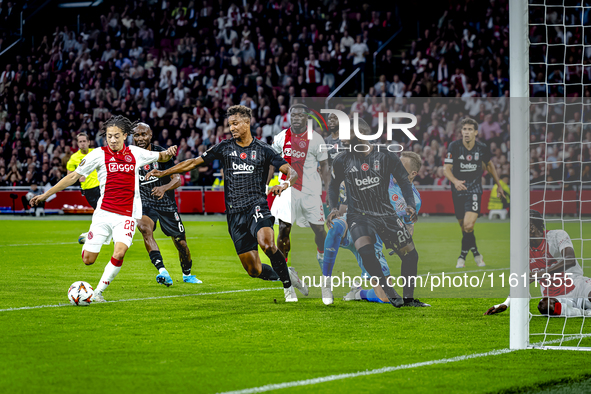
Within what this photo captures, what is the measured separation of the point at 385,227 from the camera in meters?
7.93

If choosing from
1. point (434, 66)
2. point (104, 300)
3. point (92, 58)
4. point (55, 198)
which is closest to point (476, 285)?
point (104, 300)

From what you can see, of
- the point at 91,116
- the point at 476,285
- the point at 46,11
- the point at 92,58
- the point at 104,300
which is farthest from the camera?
the point at 46,11

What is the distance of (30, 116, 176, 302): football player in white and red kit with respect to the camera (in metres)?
8.10

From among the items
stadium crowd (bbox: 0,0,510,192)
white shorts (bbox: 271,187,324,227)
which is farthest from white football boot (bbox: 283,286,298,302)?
stadium crowd (bbox: 0,0,510,192)

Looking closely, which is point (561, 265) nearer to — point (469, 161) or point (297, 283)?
point (297, 283)

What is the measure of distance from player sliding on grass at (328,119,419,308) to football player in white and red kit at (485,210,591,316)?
3.51 feet

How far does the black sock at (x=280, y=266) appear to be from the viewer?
7.96m

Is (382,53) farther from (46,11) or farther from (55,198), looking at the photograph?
(46,11)

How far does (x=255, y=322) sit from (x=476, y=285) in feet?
12.3

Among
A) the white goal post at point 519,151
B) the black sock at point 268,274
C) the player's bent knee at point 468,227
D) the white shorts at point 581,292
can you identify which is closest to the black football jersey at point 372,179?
the black sock at point 268,274

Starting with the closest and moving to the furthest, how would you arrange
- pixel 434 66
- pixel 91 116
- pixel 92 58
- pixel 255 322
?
pixel 255 322
pixel 434 66
pixel 91 116
pixel 92 58

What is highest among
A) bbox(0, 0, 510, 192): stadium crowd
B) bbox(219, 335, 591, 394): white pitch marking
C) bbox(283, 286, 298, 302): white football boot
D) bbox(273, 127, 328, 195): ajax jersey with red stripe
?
bbox(0, 0, 510, 192): stadium crowd

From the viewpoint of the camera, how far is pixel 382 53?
24.7 m

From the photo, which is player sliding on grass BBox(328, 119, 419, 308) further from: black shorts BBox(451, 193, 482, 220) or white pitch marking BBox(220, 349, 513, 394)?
black shorts BBox(451, 193, 482, 220)
